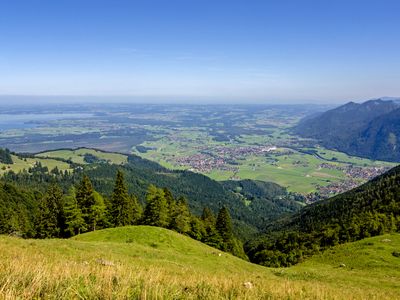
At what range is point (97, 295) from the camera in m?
6.15

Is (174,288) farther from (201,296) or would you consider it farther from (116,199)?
(116,199)

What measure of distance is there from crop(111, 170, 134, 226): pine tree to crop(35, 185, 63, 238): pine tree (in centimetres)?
1087

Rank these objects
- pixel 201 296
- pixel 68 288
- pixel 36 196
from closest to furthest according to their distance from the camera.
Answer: pixel 68 288 → pixel 201 296 → pixel 36 196

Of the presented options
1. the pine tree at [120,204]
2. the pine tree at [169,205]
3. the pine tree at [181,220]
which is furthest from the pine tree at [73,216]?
the pine tree at [181,220]

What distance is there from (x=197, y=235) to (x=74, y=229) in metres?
24.1

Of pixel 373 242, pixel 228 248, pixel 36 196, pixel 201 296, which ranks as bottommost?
pixel 36 196

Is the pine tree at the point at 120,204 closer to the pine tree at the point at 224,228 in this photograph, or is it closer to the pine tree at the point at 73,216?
the pine tree at the point at 73,216

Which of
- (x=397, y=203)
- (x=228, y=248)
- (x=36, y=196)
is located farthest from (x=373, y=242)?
(x=36, y=196)

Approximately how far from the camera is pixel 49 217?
63.6m

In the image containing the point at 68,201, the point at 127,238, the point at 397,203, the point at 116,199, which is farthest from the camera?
the point at 397,203

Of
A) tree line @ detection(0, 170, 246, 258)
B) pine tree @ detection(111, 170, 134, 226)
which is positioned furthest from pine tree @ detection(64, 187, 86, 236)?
pine tree @ detection(111, 170, 134, 226)

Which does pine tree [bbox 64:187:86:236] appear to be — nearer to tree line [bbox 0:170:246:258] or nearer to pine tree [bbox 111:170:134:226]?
tree line [bbox 0:170:246:258]

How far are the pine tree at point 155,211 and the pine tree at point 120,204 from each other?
4.44m

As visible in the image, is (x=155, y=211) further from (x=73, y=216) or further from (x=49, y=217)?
(x=49, y=217)
